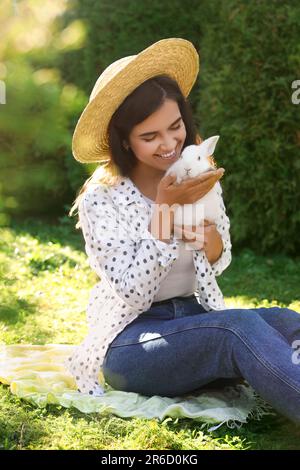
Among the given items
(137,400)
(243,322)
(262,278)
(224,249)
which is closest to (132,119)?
(224,249)

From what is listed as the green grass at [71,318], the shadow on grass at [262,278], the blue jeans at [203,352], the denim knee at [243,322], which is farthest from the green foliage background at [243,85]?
the denim knee at [243,322]

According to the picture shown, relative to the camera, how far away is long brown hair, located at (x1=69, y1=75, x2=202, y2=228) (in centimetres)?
300

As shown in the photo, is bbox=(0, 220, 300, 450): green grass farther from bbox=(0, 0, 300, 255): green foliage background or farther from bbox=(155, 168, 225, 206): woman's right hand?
bbox=(155, 168, 225, 206): woman's right hand

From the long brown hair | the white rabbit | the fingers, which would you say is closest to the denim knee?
the white rabbit

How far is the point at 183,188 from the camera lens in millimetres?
2869

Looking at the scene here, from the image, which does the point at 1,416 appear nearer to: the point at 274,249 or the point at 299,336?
the point at 299,336

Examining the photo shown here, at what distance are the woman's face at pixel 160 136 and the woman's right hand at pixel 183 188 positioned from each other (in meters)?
0.17

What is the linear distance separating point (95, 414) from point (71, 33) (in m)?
1.54

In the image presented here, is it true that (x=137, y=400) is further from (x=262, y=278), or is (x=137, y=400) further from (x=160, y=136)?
(x=262, y=278)

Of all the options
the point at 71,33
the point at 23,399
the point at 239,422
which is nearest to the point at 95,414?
the point at 23,399

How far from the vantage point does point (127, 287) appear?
2844 millimetres

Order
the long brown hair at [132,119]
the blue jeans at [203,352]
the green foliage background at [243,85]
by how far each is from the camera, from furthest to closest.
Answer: the green foliage background at [243,85] < the long brown hair at [132,119] < the blue jeans at [203,352]

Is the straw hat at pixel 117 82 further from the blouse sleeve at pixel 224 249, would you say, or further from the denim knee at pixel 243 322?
the denim knee at pixel 243 322

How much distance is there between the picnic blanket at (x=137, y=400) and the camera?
9.18 feet
